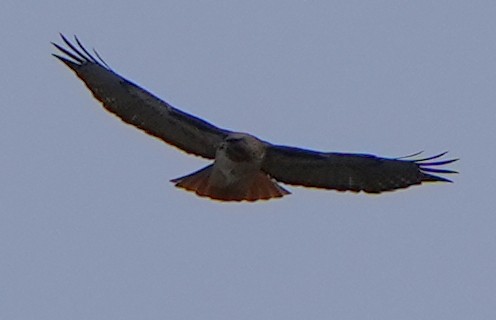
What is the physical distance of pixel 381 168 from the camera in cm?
1098

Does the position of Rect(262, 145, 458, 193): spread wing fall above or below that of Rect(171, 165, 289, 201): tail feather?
above

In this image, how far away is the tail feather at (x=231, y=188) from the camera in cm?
1060

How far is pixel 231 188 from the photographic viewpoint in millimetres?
10648

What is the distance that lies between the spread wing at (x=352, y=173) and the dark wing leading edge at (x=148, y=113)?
0.60 m

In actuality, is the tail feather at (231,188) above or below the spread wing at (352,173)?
below

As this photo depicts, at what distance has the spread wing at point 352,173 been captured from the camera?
35.9 ft

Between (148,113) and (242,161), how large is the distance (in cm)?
110

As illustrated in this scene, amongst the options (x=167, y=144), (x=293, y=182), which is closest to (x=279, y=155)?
(x=293, y=182)

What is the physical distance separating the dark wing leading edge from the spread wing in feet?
1.98

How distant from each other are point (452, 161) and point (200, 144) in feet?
7.29

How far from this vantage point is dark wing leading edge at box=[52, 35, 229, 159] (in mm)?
10961

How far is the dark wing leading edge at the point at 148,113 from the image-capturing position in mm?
10961

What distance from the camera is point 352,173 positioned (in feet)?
36.1

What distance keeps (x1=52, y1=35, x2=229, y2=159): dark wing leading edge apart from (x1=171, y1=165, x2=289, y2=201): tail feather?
0.33m
